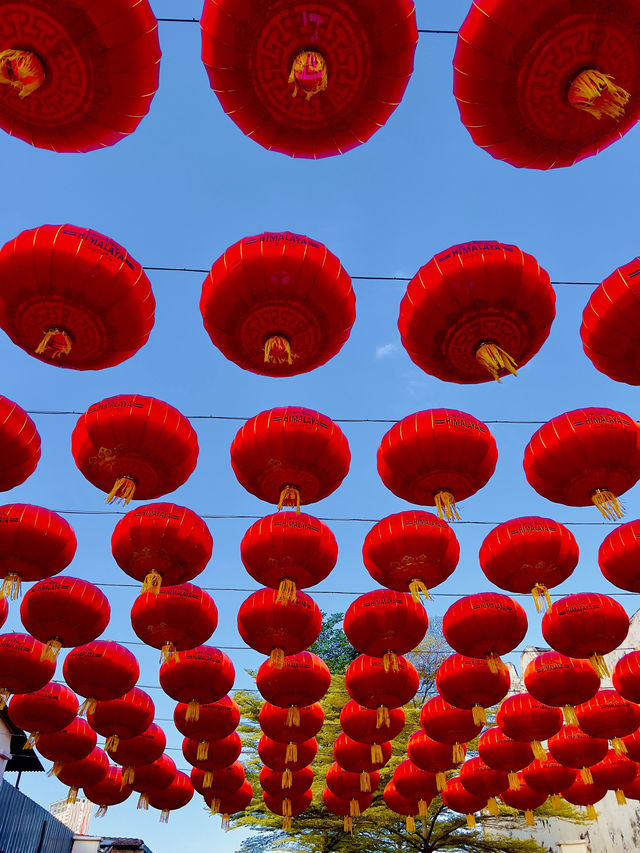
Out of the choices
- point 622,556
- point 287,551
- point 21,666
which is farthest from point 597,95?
point 21,666

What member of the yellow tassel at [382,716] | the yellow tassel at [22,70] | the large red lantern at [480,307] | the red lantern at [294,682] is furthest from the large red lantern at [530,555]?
the yellow tassel at [22,70]

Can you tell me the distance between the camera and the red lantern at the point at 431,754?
11.3m

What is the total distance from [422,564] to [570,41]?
214 inches

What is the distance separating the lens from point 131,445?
6059 millimetres

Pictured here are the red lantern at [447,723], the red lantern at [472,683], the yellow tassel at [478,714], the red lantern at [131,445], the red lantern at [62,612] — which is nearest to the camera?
the red lantern at [131,445]

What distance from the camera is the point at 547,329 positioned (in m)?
5.16

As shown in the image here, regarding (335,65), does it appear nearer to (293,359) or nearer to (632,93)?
(632,93)

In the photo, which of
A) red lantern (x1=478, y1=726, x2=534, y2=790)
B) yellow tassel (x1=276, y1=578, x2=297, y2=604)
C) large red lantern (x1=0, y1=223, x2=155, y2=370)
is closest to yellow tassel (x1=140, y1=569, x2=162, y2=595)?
yellow tassel (x1=276, y1=578, x2=297, y2=604)

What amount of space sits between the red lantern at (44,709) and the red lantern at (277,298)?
7705 mm

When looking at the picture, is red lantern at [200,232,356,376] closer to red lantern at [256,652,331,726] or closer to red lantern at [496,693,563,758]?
red lantern at [256,652,331,726]

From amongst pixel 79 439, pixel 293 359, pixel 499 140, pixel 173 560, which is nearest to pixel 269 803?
pixel 173 560

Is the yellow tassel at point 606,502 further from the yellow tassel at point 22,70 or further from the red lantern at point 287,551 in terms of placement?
the yellow tassel at point 22,70

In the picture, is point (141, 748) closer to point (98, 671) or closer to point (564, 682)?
point (98, 671)

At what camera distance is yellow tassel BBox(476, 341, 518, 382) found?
497 centimetres
